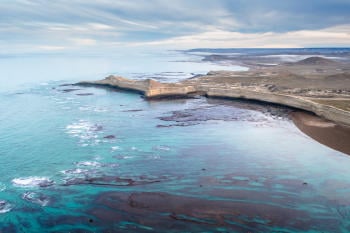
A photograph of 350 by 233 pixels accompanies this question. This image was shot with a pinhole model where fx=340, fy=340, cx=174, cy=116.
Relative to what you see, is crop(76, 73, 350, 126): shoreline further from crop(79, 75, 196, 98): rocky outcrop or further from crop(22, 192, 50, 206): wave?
crop(22, 192, 50, 206): wave

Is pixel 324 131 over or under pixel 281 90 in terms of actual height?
under

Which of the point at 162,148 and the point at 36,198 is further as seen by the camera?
the point at 162,148

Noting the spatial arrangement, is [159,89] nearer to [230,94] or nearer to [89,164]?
[230,94]

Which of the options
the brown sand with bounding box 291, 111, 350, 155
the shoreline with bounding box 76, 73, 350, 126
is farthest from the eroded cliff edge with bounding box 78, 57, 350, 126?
the brown sand with bounding box 291, 111, 350, 155

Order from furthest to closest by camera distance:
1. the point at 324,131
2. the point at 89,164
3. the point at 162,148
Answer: the point at 324,131 → the point at 162,148 → the point at 89,164

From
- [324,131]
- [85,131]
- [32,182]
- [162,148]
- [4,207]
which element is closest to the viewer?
[4,207]

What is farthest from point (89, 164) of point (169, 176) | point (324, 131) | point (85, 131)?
point (324, 131)

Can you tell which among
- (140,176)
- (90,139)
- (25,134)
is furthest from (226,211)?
(25,134)
